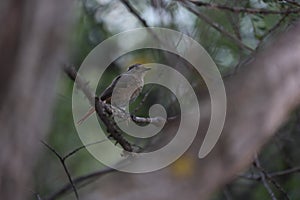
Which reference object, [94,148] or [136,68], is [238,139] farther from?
[136,68]

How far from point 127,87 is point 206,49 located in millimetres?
1159

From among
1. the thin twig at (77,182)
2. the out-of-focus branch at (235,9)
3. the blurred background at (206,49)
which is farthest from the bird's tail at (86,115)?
the out-of-focus branch at (235,9)

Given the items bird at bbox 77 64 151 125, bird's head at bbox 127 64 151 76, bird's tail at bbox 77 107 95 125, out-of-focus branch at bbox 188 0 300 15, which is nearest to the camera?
out-of-focus branch at bbox 188 0 300 15

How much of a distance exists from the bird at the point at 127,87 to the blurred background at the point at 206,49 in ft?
0.31

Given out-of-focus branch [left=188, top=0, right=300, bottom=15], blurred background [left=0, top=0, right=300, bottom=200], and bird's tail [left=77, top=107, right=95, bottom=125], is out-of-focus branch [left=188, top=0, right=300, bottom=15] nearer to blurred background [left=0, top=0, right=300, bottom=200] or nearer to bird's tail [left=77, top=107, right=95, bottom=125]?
blurred background [left=0, top=0, right=300, bottom=200]

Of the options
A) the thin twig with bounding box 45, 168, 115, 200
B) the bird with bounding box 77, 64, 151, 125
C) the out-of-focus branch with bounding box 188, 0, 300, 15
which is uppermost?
the out-of-focus branch with bounding box 188, 0, 300, 15

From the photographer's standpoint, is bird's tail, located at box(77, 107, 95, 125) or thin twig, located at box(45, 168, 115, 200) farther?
bird's tail, located at box(77, 107, 95, 125)

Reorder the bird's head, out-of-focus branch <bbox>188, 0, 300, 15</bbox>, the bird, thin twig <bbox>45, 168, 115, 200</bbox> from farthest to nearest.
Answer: the bird's head
the bird
out-of-focus branch <bbox>188, 0, 300, 15</bbox>
thin twig <bbox>45, 168, 115, 200</bbox>

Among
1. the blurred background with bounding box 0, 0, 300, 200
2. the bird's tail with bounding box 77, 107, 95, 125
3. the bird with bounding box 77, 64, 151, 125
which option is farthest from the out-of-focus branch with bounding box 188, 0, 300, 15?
the bird with bounding box 77, 64, 151, 125

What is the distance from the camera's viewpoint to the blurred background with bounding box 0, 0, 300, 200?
267cm

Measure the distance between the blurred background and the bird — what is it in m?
0.09

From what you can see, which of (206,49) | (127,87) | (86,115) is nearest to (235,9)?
(206,49)

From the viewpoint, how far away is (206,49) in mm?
2723

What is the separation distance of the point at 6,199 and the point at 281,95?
1.28ft
